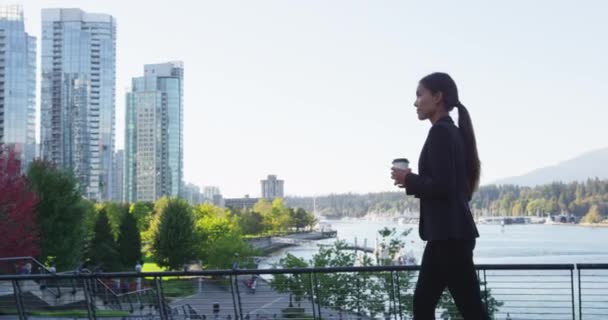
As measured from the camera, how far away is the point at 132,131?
16650cm

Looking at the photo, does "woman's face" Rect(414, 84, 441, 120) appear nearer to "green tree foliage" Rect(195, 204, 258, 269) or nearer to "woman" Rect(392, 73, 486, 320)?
"woman" Rect(392, 73, 486, 320)

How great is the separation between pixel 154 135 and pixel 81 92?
21285 millimetres

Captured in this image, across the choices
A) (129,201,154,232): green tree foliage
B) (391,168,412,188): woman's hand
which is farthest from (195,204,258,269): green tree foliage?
(391,168,412,188): woman's hand

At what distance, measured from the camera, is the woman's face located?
4.90 meters

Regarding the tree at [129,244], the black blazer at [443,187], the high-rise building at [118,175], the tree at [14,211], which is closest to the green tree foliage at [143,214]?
the tree at [129,244]

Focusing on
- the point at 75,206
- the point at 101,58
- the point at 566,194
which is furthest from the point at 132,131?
the point at 75,206

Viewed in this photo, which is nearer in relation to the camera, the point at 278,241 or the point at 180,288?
the point at 180,288

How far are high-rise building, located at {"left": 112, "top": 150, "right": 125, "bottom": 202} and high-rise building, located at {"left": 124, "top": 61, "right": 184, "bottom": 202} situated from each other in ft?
3.41

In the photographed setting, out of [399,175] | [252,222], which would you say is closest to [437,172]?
[399,175]

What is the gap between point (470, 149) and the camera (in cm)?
482

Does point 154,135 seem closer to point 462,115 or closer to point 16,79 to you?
point 16,79

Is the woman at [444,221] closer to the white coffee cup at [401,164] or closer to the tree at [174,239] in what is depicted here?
the white coffee cup at [401,164]

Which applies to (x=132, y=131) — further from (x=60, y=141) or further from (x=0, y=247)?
(x=0, y=247)

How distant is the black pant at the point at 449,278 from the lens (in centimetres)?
461
